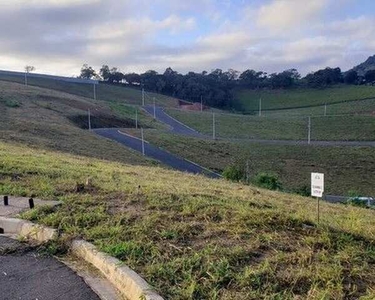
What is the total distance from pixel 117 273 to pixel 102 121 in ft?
143

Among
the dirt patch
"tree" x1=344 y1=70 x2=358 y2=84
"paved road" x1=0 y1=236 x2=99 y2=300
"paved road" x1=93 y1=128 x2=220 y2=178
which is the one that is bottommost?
"paved road" x1=93 y1=128 x2=220 y2=178

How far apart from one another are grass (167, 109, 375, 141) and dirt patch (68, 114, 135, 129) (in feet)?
32.7

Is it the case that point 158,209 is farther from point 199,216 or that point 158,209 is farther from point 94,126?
point 94,126

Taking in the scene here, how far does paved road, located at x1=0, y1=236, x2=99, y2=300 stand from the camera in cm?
340

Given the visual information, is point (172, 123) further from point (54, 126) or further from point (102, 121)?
point (54, 126)

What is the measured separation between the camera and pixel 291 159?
120ft

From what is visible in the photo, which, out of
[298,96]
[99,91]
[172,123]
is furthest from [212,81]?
[172,123]

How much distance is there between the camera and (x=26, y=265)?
4004mm

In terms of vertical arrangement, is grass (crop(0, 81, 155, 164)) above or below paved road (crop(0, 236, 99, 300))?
below

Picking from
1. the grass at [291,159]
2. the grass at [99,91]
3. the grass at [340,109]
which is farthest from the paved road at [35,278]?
the grass at [340,109]

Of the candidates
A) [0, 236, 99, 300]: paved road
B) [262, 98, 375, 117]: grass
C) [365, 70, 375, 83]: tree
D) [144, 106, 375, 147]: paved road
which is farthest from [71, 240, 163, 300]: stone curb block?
[365, 70, 375, 83]: tree

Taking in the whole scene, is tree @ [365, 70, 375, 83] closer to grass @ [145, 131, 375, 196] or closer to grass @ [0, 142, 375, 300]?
grass @ [145, 131, 375, 196]

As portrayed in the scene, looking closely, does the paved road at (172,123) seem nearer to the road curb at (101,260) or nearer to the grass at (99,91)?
the grass at (99,91)

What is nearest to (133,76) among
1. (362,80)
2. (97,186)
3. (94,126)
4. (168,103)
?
(168,103)
